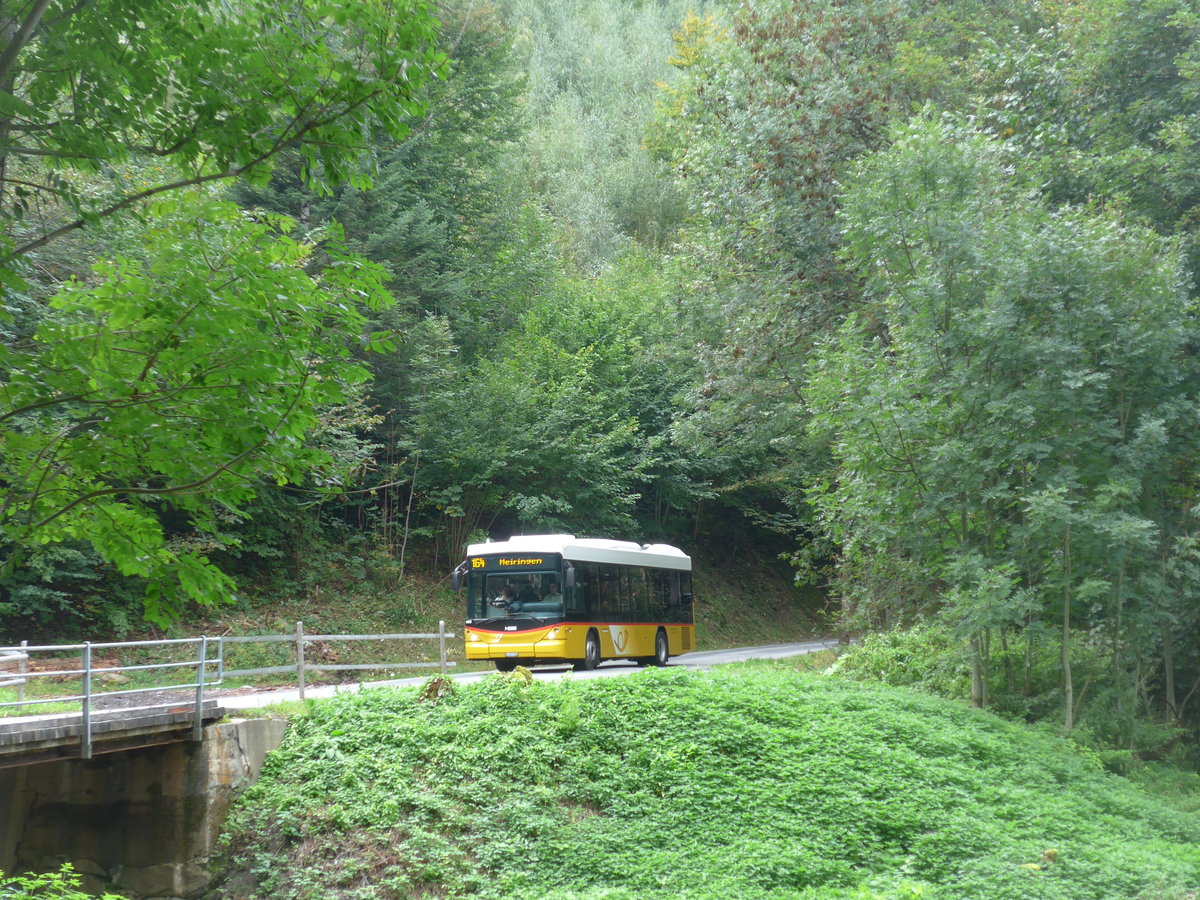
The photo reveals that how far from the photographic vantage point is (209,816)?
448 inches

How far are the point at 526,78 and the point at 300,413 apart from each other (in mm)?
31038

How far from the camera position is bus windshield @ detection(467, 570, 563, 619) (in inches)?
802

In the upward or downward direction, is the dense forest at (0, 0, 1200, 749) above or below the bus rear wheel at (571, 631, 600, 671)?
above

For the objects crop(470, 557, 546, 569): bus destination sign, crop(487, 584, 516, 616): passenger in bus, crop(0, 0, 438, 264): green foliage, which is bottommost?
crop(487, 584, 516, 616): passenger in bus

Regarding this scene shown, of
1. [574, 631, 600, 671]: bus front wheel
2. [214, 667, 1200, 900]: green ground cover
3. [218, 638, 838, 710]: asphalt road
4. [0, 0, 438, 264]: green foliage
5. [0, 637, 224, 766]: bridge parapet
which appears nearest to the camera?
[0, 0, 438, 264]: green foliage

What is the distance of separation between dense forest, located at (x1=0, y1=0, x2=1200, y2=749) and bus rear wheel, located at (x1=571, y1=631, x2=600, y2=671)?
523 cm

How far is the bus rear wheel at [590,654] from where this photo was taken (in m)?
20.9

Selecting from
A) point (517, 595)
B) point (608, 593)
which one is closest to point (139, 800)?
point (517, 595)

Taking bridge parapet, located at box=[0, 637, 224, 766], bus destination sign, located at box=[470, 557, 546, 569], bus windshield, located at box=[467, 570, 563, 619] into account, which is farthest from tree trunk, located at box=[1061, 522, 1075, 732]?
bridge parapet, located at box=[0, 637, 224, 766]

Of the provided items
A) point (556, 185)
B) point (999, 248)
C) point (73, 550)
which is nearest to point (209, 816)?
point (73, 550)

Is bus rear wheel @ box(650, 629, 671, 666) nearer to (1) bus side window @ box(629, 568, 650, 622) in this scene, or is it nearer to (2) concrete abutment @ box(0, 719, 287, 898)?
(1) bus side window @ box(629, 568, 650, 622)

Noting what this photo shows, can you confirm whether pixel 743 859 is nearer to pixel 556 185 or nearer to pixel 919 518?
pixel 919 518

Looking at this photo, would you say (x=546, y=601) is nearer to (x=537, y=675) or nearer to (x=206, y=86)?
(x=537, y=675)

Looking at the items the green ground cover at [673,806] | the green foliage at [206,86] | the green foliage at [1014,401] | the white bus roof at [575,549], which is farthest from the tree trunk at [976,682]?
the green foliage at [206,86]
